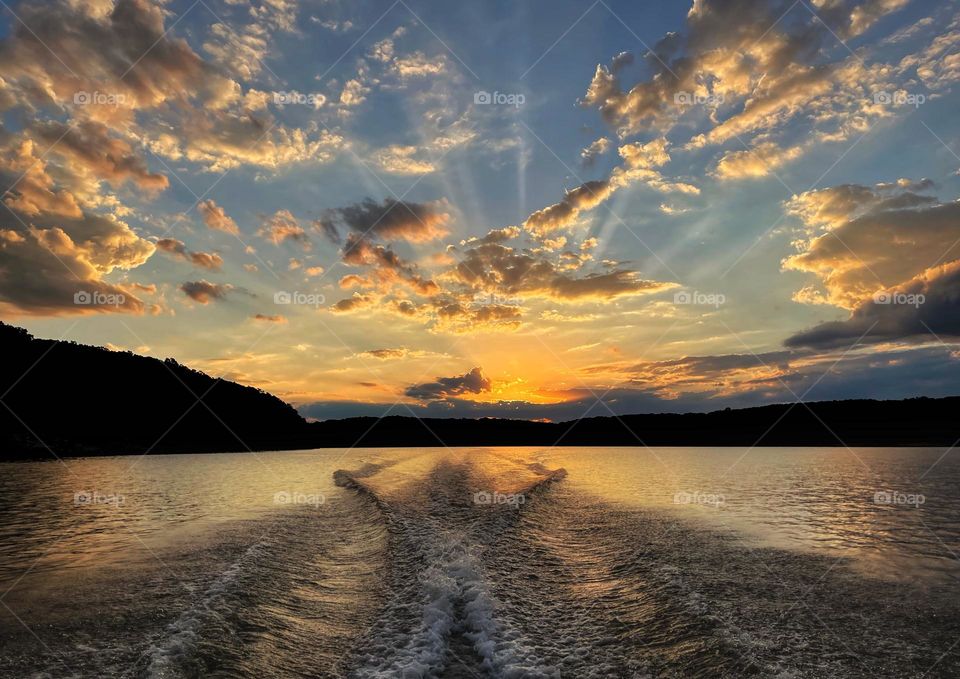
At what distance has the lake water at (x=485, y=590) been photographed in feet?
30.7

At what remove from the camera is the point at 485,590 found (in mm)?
13492

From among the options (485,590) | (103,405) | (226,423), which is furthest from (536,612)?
(226,423)

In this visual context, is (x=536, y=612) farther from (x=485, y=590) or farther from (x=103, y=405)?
(x=103, y=405)

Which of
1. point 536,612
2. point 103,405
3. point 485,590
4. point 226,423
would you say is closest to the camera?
point 536,612

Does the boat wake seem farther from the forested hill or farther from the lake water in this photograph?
the forested hill

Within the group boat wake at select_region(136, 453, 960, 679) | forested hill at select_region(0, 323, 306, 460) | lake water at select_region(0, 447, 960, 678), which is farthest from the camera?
forested hill at select_region(0, 323, 306, 460)

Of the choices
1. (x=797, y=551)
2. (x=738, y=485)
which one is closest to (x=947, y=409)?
(x=738, y=485)

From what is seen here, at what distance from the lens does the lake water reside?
9367 millimetres

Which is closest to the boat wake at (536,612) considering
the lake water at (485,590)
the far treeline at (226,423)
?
the lake water at (485,590)

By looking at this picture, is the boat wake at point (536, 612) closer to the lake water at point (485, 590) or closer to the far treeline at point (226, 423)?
the lake water at point (485, 590)

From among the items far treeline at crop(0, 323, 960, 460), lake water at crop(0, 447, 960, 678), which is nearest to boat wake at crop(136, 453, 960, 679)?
lake water at crop(0, 447, 960, 678)

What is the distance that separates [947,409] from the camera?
13225 cm

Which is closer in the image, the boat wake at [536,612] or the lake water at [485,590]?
the boat wake at [536,612]

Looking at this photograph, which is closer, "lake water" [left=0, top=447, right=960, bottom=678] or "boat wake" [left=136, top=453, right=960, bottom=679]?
"boat wake" [left=136, top=453, right=960, bottom=679]
